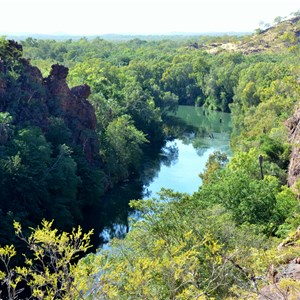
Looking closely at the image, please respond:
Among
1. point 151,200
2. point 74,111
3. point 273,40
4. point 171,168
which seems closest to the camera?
point 151,200

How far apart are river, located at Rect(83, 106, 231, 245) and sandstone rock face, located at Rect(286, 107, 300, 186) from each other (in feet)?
33.6

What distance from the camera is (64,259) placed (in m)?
9.37

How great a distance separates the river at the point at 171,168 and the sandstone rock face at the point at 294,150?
404 inches

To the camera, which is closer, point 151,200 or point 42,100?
point 151,200

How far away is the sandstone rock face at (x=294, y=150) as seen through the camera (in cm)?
2887

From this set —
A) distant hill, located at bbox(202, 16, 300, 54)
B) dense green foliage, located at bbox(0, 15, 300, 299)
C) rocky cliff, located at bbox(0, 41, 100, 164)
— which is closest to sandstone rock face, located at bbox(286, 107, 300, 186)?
dense green foliage, located at bbox(0, 15, 300, 299)

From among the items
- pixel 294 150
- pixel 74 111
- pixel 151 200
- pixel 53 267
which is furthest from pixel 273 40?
pixel 53 267

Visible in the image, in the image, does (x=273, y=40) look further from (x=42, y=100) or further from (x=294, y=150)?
(x=294, y=150)

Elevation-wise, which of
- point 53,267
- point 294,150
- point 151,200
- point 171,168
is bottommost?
point 171,168

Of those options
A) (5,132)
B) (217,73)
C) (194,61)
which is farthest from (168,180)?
(194,61)

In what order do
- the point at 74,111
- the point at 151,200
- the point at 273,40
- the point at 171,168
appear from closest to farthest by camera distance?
the point at 151,200 → the point at 74,111 → the point at 171,168 → the point at 273,40

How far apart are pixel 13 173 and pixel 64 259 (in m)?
21.7

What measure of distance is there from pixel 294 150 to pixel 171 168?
19.3 metres

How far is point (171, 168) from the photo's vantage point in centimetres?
4906
